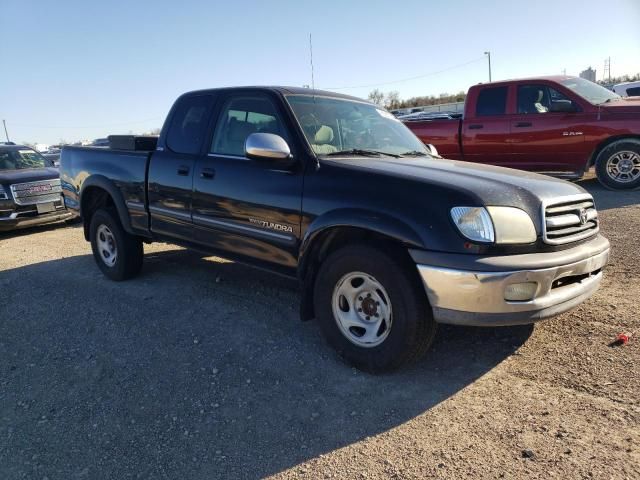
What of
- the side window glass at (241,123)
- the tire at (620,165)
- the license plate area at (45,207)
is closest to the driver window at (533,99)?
the tire at (620,165)

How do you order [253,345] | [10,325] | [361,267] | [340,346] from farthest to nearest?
1. [10,325]
2. [253,345]
3. [340,346]
4. [361,267]

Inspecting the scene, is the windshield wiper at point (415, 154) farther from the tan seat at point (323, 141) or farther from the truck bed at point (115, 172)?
the truck bed at point (115, 172)

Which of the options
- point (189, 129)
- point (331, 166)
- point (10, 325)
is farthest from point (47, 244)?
point (331, 166)

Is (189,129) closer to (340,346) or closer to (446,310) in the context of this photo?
(340,346)

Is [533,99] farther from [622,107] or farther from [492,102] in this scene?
[622,107]

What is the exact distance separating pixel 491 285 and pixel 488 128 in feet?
23.4

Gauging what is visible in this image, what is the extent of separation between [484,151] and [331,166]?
21.8 ft

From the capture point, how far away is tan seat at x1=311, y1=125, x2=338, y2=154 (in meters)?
3.74

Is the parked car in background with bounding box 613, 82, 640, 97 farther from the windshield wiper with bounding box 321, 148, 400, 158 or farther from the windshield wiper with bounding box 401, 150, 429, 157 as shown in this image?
the windshield wiper with bounding box 321, 148, 400, 158

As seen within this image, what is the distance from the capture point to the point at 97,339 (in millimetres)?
4094

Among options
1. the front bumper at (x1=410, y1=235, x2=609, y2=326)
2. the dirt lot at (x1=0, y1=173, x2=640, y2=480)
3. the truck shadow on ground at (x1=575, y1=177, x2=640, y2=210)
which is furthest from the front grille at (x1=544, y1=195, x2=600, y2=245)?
the truck shadow on ground at (x1=575, y1=177, x2=640, y2=210)

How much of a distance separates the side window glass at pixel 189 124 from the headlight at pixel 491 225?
2.60 m

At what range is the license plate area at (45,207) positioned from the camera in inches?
361

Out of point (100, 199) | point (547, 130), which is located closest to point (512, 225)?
point (100, 199)
